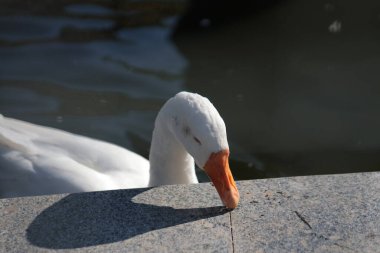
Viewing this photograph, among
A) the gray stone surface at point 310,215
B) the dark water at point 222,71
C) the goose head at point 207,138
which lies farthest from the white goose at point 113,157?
the dark water at point 222,71

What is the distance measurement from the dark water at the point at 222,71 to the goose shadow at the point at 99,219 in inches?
96.7

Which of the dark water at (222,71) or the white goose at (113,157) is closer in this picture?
the white goose at (113,157)

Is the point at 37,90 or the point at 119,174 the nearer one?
the point at 119,174

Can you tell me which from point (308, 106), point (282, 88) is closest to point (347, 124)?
point (308, 106)

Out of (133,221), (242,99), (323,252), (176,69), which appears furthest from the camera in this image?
(176,69)

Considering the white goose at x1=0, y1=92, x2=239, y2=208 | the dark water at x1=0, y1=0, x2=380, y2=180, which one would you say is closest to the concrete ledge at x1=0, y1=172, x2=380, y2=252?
the white goose at x1=0, y1=92, x2=239, y2=208

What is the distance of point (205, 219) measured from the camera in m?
3.03

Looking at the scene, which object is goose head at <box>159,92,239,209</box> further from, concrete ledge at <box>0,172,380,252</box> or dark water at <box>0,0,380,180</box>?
dark water at <box>0,0,380,180</box>

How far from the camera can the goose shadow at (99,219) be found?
291 centimetres

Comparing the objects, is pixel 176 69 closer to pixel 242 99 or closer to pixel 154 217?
pixel 242 99

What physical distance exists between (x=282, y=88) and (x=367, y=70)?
821 millimetres

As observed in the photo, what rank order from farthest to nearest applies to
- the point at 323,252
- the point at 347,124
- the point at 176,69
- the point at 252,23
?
the point at 252,23, the point at 176,69, the point at 347,124, the point at 323,252

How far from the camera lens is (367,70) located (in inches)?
269

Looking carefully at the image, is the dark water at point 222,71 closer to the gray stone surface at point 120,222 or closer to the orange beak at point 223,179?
the orange beak at point 223,179
